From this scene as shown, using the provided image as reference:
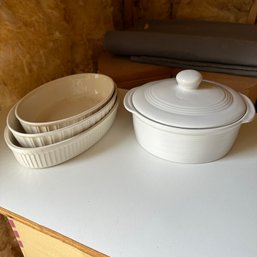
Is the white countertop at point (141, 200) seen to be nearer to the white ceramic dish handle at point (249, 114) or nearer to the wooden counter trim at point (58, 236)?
the wooden counter trim at point (58, 236)

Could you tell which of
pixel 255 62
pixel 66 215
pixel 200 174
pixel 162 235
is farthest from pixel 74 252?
pixel 255 62

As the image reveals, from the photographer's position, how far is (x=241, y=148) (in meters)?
0.61

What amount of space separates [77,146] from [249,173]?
38cm

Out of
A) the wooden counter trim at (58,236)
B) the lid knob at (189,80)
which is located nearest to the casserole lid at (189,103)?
the lid knob at (189,80)

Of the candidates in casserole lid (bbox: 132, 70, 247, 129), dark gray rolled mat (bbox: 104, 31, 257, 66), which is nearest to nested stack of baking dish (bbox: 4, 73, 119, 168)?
casserole lid (bbox: 132, 70, 247, 129)

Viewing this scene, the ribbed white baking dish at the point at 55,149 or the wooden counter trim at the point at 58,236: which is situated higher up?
the ribbed white baking dish at the point at 55,149

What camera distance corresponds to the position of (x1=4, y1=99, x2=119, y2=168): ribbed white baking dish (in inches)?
20.9

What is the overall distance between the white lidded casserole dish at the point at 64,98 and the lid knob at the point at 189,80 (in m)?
0.18

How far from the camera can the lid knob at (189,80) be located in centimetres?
54

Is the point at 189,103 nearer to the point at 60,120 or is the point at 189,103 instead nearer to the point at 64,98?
the point at 60,120

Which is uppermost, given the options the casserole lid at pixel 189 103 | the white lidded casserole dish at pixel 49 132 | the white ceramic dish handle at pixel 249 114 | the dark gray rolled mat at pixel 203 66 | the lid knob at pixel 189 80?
the lid knob at pixel 189 80

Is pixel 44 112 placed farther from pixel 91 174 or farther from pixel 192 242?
pixel 192 242

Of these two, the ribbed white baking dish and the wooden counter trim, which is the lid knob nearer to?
the ribbed white baking dish

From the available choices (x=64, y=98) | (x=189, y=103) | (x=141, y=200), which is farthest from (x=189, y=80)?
(x=64, y=98)
